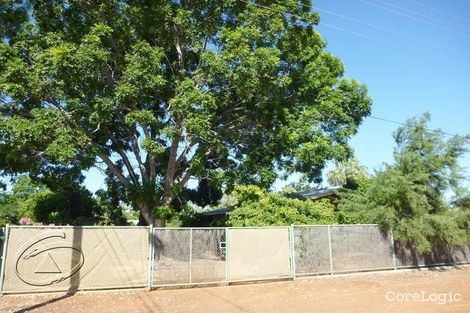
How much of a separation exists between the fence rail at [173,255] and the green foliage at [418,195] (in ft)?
4.17

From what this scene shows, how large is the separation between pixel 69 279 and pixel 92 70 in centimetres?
859

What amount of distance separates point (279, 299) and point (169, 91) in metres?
11.8

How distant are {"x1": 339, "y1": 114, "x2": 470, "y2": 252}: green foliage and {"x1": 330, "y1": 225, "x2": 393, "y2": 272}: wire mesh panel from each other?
2.30ft

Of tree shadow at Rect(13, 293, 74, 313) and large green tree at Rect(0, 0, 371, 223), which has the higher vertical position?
large green tree at Rect(0, 0, 371, 223)

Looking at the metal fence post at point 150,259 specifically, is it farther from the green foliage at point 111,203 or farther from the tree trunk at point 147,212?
the green foliage at point 111,203

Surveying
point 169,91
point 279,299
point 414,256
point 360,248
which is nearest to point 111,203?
point 169,91

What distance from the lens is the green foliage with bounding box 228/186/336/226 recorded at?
16.9m

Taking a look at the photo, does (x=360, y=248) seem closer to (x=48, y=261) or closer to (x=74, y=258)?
(x=74, y=258)

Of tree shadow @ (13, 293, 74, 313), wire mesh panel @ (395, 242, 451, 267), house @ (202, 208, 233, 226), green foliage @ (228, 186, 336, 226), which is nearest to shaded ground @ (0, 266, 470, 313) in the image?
tree shadow @ (13, 293, 74, 313)

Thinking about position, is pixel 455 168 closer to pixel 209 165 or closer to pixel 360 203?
pixel 360 203

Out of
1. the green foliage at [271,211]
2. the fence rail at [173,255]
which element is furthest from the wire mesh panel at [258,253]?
the green foliage at [271,211]

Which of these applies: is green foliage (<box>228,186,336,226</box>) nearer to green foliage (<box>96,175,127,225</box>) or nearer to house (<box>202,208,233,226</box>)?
green foliage (<box>96,175,127,225</box>)

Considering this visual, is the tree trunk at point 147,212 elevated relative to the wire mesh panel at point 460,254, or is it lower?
elevated

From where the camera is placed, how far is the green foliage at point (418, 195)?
641 inches
